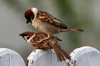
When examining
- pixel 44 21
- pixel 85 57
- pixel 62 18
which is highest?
pixel 44 21

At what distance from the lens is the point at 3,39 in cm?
720

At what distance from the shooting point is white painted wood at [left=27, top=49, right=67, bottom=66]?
3.77m

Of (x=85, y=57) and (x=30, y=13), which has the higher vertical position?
(x=30, y=13)

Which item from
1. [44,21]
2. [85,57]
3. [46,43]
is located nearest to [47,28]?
[44,21]

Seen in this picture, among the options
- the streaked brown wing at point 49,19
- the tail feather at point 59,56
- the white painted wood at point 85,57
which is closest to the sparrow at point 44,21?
the streaked brown wing at point 49,19

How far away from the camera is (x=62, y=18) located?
7.21 meters

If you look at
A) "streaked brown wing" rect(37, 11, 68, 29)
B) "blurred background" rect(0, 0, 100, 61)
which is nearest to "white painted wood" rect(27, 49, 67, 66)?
"streaked brown wing" rect(37, 11, 68, 29)

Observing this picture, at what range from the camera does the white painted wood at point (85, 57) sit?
13.1 ft

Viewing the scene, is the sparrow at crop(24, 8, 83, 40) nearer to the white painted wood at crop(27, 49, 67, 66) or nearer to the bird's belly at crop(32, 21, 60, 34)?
the bird's belly at crop(32, 21, 60, 34)

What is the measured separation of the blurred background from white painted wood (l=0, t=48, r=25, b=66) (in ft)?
10.8

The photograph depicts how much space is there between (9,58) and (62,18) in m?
3.58

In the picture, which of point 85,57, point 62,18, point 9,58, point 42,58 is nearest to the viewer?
point 9,58

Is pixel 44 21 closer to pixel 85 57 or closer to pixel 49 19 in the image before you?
pixel 49 19

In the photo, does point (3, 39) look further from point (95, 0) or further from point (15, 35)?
point (95, 0)
